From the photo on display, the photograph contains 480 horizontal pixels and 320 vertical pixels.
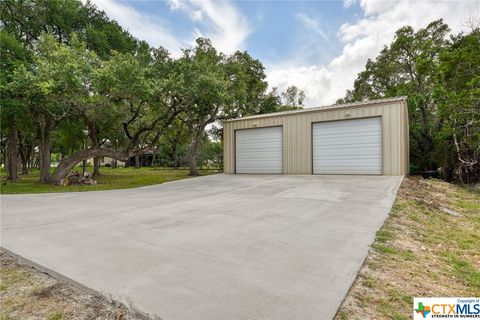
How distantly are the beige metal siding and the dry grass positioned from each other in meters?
10.7

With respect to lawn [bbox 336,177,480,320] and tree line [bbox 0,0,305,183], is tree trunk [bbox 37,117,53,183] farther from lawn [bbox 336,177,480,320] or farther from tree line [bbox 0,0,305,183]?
lawn [bbox 336,177,480,320]

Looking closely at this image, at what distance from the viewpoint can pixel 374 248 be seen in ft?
9.86

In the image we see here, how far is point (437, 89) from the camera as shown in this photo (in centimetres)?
1086

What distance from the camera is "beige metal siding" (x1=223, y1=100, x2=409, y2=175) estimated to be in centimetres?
1017

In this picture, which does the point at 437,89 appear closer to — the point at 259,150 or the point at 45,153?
the point at 259,150

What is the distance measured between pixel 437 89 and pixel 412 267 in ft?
36.5

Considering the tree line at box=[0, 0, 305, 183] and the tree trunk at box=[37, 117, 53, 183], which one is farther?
the tree trunk at box=[37, 117, 53, 183]

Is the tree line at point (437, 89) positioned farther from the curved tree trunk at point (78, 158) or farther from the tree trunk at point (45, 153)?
the tree trunk at point (45, 153)

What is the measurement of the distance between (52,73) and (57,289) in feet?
25.8

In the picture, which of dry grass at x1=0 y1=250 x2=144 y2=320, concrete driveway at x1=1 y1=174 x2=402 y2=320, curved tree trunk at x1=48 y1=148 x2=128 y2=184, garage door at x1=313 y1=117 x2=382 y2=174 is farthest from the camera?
curved tree trunk at x1=48 y1=148 x2=128 y2=184

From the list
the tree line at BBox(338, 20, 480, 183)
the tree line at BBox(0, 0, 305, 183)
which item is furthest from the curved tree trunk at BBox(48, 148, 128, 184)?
the tree line at BBox(338, 20, 480, 183)

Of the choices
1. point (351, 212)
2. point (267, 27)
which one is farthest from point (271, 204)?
point (267, 27)

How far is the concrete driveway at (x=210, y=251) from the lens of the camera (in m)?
1.96

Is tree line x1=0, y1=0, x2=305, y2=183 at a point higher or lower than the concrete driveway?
higher
